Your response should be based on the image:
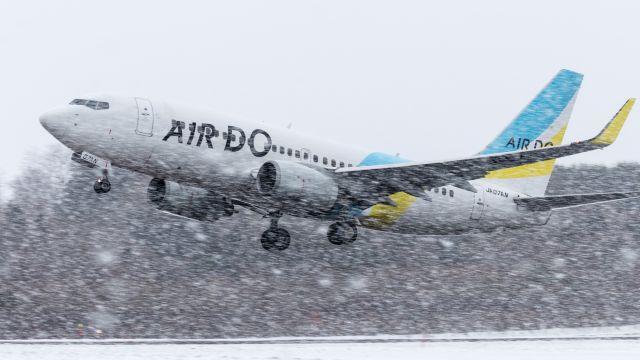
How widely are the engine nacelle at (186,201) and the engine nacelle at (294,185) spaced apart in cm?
368

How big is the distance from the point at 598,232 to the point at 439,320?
58.9ft

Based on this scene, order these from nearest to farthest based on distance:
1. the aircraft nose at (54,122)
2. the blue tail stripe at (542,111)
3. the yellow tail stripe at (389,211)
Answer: the aircraft nose at (54,122), the yellow tail stripe at (389,211), the blue tail stripe at (542,111)

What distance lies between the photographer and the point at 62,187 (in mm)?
63969

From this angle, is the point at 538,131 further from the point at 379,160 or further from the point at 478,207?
the point at 379,160

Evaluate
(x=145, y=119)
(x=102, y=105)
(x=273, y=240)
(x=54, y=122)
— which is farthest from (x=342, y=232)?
(x=54, y=122)

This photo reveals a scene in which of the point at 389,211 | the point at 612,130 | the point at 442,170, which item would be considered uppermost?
the point at 612,130

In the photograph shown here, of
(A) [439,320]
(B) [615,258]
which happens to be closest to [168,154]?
(A) [439,320]

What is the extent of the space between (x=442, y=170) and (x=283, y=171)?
4422mm

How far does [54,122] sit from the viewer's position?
23.2m

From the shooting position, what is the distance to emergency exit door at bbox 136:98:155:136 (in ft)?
77.0

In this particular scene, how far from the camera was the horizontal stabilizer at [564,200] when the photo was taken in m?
24.9

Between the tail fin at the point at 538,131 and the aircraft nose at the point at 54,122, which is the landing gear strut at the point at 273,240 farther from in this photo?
the tail fin at the point at 538,131

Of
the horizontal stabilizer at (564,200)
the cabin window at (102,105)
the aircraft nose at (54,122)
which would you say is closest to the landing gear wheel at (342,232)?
the horizontal stabilizer at (564,200)

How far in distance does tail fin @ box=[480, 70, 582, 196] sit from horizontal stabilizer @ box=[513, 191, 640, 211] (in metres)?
2.03
